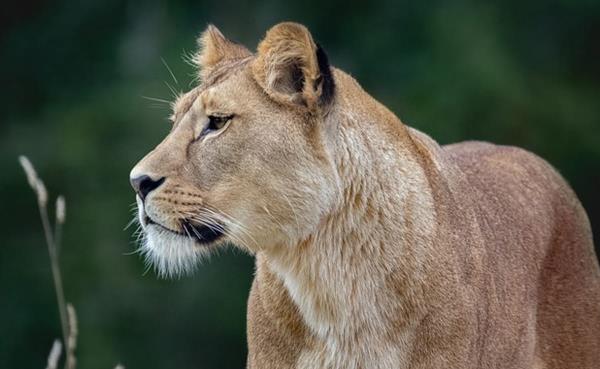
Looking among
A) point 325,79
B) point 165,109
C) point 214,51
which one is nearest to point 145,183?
point 325,79

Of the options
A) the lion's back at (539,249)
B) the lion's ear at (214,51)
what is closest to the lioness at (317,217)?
the lion's ear at (214,51)

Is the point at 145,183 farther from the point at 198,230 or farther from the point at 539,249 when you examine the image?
the point at 539,249

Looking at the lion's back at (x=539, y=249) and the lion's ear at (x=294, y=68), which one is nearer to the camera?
the lion's ear at (x=294, y=68)

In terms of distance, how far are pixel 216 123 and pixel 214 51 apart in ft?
2.15

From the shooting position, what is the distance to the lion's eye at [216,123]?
6.22m

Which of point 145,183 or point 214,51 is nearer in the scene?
point 145,183

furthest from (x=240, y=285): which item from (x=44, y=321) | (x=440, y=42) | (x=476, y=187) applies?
(x=476, y=187)

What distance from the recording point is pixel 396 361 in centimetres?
622

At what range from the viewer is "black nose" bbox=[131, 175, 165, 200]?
6102mm

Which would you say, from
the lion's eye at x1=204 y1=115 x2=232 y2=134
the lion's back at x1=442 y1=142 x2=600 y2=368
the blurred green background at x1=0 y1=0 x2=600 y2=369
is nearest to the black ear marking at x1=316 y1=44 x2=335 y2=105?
the lion's eye at x1=204 y1=115 x2=232 y2=134

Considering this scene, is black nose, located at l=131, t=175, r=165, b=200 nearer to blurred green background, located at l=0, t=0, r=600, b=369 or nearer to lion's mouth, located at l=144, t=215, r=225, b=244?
lion's mouth, located at l=144, t=215, r=225, b=244

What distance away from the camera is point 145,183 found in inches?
241

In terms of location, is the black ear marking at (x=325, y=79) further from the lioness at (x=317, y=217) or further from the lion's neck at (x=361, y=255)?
the lion's neck at (x=361, y=255)

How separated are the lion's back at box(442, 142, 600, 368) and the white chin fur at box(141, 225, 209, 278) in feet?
3.81
